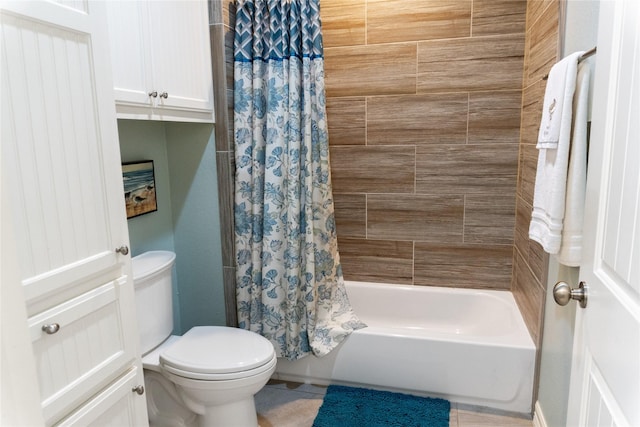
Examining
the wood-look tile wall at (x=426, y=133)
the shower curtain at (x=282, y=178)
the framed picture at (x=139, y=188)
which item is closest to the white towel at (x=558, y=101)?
the wood-look tile wall at (x=426, y=133)

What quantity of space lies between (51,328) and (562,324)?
5.60ft

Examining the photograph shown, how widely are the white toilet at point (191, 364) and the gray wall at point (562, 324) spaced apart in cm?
116

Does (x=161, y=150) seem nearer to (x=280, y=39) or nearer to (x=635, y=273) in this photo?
(x=280, y=39)

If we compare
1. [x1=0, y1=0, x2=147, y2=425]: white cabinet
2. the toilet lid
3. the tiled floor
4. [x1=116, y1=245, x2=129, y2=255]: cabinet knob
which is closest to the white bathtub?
the tiled floor

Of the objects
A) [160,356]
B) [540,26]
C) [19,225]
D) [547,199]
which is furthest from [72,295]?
[540,26]

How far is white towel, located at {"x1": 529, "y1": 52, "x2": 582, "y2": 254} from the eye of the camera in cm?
143

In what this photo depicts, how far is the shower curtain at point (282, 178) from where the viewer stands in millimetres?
2248

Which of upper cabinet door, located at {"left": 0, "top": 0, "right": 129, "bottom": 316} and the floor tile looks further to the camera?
the floor tile

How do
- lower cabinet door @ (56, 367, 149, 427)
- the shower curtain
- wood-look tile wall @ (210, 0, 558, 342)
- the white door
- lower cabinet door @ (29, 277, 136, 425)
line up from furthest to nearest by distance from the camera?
wood-look tile wall @ (210, 0, 558, 342)
the shower curtain
lower cabinet door @ (56, 367, 149, 427)
lower cabinet door @ (29, 277, 136, 425)
the white door

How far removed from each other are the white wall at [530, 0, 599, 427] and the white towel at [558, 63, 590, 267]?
3.2 inches

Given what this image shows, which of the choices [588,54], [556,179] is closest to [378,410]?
[556,179]

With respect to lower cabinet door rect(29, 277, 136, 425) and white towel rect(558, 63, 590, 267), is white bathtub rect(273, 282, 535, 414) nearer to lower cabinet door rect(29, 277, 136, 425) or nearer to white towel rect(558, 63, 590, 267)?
white towel rect(558, 63, 590, 267)

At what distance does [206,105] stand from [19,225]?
4.32ft

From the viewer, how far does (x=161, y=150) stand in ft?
7.80
